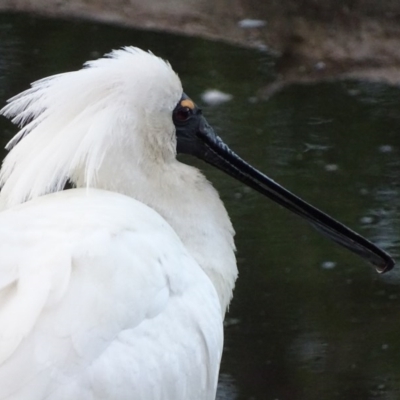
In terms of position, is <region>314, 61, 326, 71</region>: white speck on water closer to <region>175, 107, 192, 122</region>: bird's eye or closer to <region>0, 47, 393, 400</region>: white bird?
<region>0, 47, 393, 400</region>: white bird

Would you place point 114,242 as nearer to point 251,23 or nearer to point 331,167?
point 331,167

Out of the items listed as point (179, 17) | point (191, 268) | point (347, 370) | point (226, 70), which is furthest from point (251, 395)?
point (179, 17)

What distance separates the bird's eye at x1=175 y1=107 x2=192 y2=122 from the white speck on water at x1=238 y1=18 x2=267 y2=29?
361cm

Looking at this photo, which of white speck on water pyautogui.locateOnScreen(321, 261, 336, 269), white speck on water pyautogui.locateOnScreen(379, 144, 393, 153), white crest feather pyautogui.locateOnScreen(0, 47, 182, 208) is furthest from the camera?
white speck on water pyautogui.locateOnScreen(379, 144, 393, 153)

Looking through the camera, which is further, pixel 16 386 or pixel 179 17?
pixel 179 17

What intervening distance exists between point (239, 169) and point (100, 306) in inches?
39.0

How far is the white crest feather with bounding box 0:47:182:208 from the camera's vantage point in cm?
296

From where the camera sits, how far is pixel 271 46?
21.6 ft

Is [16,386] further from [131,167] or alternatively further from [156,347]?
[131,167]

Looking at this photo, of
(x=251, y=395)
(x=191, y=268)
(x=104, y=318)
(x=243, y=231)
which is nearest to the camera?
(x=104, y=318)

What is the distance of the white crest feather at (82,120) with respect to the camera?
9.73 feet

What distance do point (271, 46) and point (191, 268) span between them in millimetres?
3924

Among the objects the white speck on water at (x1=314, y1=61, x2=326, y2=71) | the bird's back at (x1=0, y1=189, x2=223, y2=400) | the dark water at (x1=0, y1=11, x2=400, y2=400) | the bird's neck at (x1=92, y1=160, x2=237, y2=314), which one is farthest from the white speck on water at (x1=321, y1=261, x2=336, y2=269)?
the white speck on water at (x1=314, y1=61, x2=326, y2=71)

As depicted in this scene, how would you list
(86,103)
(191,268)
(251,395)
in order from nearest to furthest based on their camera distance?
(191,268), (86,103), (251,395)
